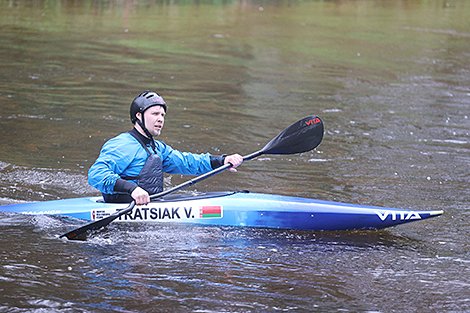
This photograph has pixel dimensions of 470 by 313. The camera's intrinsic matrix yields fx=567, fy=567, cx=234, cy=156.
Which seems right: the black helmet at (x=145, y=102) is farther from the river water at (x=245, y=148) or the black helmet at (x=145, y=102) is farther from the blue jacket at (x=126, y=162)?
the river water at (x=245, y=148)

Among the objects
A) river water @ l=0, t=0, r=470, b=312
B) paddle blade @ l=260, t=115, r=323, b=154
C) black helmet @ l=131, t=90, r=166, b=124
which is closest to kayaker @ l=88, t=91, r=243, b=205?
black helmet @ l=131, t=90, r=166, b=124

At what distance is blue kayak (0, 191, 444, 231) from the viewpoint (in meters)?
4.50

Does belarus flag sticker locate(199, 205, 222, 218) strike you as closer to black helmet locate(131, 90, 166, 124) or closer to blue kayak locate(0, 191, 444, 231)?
blue kayak locate(0, 191, 444, 231)

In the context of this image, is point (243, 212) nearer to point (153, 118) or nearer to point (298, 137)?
point (298, 137)

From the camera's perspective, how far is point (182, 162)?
15.5 feet

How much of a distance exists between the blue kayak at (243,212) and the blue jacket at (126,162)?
267 millimetres

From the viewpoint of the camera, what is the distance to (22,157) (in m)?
6.41

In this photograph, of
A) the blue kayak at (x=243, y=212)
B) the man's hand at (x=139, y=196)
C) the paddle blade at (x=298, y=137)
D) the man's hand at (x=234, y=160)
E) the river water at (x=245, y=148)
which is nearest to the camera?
the river water at (x=245, y=148)

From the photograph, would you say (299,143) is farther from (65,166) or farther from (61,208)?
(65,166)

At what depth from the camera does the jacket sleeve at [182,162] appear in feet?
15.4

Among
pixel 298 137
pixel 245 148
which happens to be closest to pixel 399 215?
pixel 298 137

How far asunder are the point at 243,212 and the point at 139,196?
907 mm

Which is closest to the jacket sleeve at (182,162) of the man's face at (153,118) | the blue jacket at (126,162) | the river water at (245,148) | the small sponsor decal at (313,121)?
the blue jacket at (126,162)

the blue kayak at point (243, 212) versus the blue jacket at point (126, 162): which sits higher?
the blue jacket at point (126, 162)
